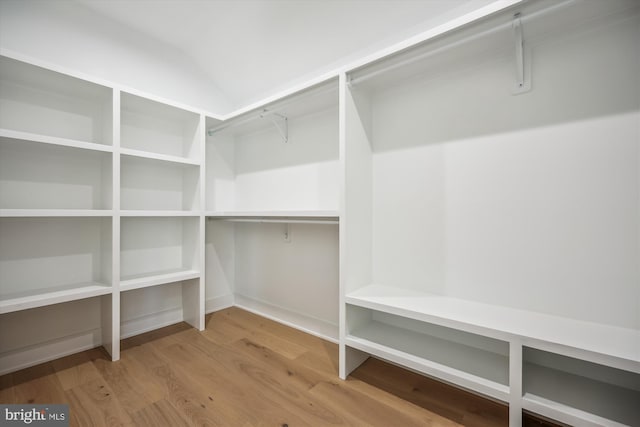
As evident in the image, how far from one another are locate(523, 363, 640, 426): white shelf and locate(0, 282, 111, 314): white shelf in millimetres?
2278

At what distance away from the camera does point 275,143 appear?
7.93ft

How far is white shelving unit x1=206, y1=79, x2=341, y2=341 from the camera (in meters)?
2.04

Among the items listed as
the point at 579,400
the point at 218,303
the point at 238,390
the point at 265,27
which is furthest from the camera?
the point at 218,303

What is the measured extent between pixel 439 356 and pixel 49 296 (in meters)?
2.14

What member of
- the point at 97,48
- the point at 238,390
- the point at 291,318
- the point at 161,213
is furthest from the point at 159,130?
the point at 238,390

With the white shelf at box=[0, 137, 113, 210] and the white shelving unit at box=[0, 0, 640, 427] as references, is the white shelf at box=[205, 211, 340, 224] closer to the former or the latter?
the white shelving unit at box=[0, 0, 640, 427]

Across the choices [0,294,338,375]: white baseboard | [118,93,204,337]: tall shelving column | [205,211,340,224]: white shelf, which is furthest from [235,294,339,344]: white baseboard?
[205,211,340,224]: white shelf

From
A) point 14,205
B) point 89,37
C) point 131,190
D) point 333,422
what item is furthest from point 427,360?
point 89,37

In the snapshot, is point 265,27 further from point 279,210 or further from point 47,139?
point 47,139

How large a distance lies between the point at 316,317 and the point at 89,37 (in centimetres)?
258

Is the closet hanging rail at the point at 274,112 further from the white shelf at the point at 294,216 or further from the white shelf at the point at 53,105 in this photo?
the white shelf at the point at 53,105

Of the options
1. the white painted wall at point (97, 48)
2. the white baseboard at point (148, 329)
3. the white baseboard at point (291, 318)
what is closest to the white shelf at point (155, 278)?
the white baseboard at point (148, 329)

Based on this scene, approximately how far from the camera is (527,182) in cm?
130

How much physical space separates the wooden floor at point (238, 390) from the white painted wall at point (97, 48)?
74.7 inches
